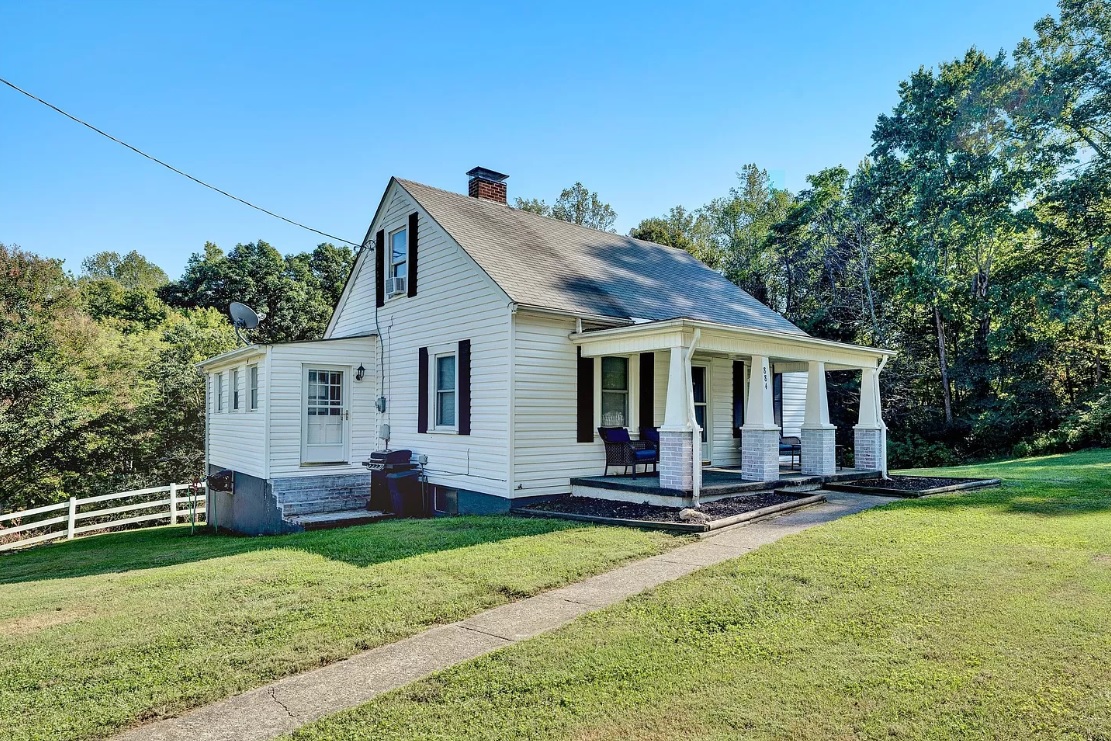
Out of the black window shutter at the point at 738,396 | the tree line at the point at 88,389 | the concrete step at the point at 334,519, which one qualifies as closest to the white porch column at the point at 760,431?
the black window shutter at the point at 738,396

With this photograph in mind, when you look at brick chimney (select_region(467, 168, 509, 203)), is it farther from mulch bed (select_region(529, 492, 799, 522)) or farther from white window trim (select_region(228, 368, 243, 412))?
mulch bed (select_region(529, 492, 799, 522))

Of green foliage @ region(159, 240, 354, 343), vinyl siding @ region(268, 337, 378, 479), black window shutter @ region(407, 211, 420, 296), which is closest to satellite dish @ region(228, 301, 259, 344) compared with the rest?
vinyl siding @ region(268, 337, 378, 479)

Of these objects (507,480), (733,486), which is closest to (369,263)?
(507,480)

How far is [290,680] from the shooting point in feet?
13.0

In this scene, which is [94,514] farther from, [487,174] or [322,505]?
[487,174]

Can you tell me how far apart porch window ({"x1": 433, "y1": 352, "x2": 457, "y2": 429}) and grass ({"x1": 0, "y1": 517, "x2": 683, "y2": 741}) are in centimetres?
281

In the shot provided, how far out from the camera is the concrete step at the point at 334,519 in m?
11.7

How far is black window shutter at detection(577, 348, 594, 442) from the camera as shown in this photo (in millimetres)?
11047

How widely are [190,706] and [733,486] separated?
8031 millimetres

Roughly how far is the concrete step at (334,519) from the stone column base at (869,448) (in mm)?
9115

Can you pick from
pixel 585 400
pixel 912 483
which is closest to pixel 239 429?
pixel 585 400

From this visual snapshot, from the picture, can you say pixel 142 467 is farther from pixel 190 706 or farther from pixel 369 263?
pixel 190 706

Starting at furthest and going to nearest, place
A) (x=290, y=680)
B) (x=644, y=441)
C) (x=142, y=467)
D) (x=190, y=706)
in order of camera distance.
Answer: (x=142, y=467), (x=644, y=441), (x=290, y=680), (x=190, y=706)

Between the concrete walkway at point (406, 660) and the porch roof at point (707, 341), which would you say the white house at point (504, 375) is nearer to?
the porch roof at point (707, 341)
